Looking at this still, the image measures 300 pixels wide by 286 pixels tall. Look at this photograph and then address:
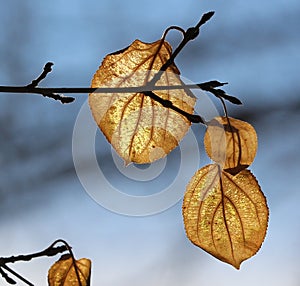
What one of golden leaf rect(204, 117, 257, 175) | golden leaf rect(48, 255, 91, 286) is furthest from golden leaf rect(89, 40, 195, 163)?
golden leaf rect(48, 255, 91, 286)

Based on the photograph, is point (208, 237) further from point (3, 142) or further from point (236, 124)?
point (3, 142)

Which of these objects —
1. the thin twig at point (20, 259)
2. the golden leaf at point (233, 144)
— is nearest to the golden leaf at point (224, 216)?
the golden leaf at point (233, 144)

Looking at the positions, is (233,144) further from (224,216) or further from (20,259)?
(20,259)

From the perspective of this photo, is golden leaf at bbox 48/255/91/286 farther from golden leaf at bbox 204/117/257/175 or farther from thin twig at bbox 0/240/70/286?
golden leaf at bbox 204/117/257/175

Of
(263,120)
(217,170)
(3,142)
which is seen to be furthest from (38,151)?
(217,170)

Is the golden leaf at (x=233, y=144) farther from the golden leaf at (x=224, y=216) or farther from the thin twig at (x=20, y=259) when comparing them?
the thin twig at (x=20, y=259)

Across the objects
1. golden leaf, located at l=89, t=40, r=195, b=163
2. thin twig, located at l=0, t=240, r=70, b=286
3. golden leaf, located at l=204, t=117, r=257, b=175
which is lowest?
thin twig, located at l=0, t=240, r=70, b=286
